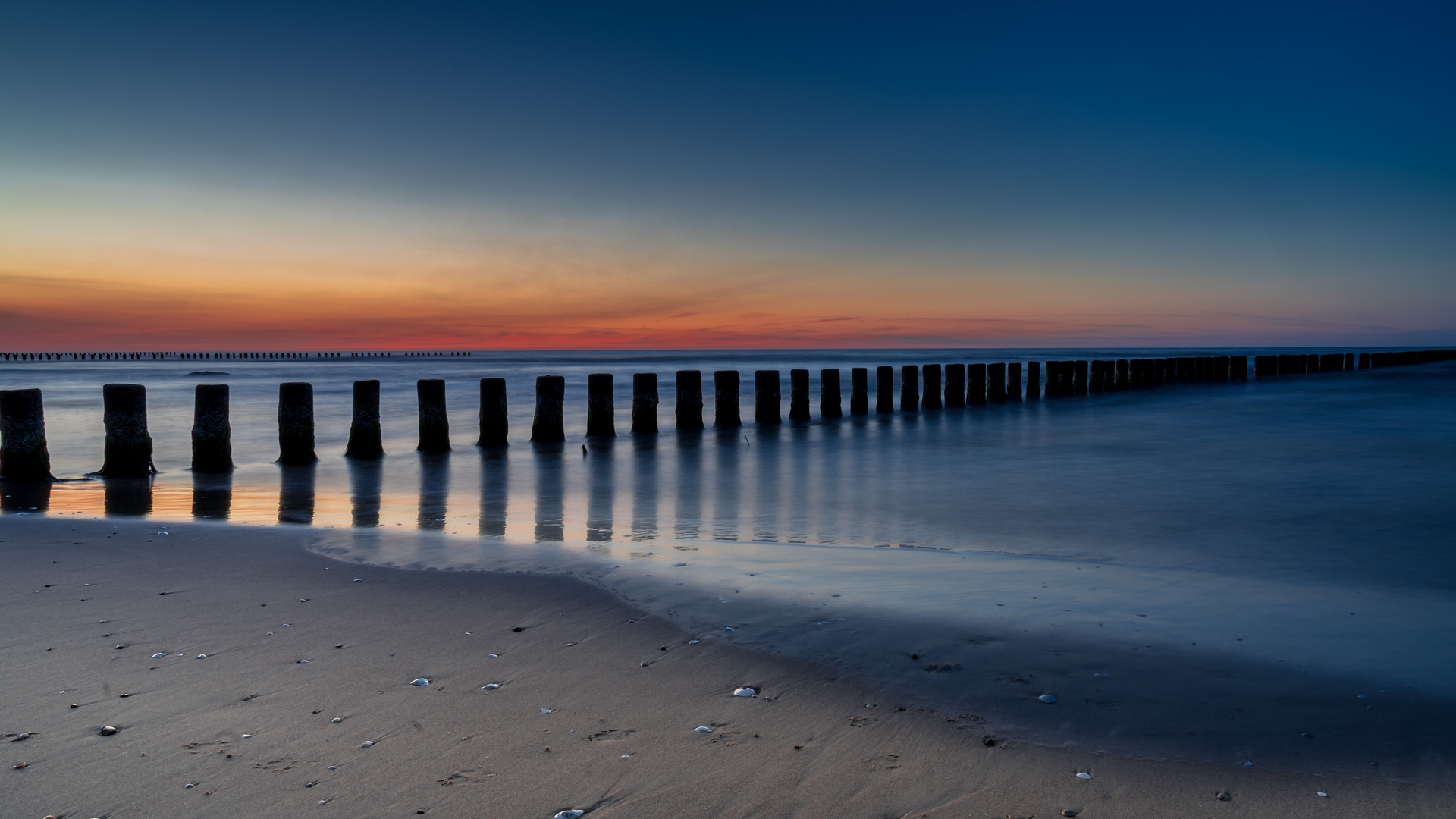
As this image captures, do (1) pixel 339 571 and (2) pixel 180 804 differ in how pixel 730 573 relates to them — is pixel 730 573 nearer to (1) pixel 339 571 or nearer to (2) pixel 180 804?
(1) pixel 339 571

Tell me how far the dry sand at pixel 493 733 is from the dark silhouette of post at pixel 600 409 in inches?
352

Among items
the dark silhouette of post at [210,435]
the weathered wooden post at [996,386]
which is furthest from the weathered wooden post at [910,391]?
the dark silhouette of post at [210,435]

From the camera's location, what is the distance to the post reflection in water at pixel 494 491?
6.10 meters

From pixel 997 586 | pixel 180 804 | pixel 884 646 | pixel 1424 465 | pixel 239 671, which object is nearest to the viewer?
pixel 180 804

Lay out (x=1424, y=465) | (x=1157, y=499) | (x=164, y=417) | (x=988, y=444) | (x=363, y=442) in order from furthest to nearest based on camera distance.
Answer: (x=164, y=417) → (x=988, y=444) → (x=363, y=442) → (x=1424, y=465) → (x=1157, y=499)

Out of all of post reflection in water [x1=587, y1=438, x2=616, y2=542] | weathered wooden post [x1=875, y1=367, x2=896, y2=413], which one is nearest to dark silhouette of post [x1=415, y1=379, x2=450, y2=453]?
post reflection in water [x1=587, y1=438, x2=616, y2=542]

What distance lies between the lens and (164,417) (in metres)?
17.2

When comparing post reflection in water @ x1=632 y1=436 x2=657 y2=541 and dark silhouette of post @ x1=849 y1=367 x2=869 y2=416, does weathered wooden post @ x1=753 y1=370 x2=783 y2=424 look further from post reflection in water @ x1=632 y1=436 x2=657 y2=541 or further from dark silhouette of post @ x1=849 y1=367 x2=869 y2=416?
post reflection in water @ x1=632 y1=436 x2=657 y2=541

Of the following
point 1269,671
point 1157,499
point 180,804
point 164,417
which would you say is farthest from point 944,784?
point 164,417

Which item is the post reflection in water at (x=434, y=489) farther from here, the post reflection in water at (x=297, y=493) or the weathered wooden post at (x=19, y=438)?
the weathered wooden post at (x=19, y=438)

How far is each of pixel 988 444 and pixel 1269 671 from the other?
9.73m

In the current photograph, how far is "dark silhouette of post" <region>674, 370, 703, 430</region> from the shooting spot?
1388cm

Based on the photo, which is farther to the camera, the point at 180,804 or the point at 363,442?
the point at 363,442

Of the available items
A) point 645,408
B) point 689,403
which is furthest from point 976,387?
point 645,408
